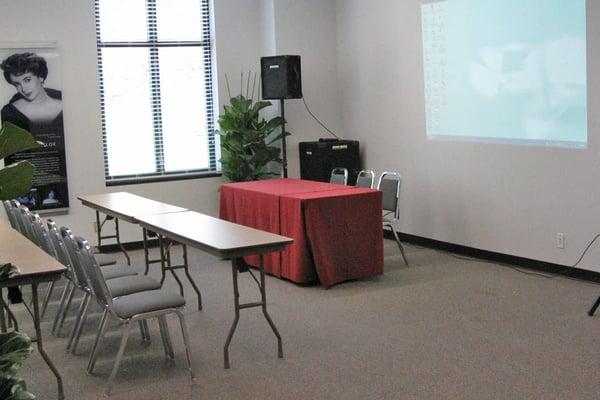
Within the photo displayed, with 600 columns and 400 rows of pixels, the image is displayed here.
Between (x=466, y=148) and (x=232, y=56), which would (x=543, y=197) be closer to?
(x=466, y=148)

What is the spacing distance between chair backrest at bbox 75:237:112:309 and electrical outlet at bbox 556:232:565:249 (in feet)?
12.2

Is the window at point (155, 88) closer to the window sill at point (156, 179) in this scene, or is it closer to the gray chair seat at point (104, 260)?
the window sill at point (156, 179)

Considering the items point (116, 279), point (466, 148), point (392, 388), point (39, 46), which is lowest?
point (392, 388)

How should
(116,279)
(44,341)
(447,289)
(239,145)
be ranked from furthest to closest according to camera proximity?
(239,145) → (447,289) → (44,341) → (116,279)

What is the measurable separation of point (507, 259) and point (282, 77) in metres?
2.91

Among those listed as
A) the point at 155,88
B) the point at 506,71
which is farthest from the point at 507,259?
the point at 155,88

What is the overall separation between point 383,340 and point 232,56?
4.64 metres

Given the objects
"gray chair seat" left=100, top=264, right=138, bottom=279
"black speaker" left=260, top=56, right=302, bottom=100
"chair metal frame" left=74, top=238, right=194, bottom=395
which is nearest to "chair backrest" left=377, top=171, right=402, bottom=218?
"black speaker" left=260, top=56, right=302, bottom=100

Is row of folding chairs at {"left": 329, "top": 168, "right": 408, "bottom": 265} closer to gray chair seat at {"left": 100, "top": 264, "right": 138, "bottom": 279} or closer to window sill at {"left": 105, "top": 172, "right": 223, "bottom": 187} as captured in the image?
window sill at {"left": 105, "top": 172, "right": 223, "bottom": 187}

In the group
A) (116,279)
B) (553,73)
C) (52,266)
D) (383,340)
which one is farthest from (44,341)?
(553,73)

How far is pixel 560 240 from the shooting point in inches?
253

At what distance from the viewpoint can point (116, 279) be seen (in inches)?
194

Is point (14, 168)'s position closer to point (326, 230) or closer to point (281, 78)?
point (326, 230)

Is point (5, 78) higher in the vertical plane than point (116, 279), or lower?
higher
